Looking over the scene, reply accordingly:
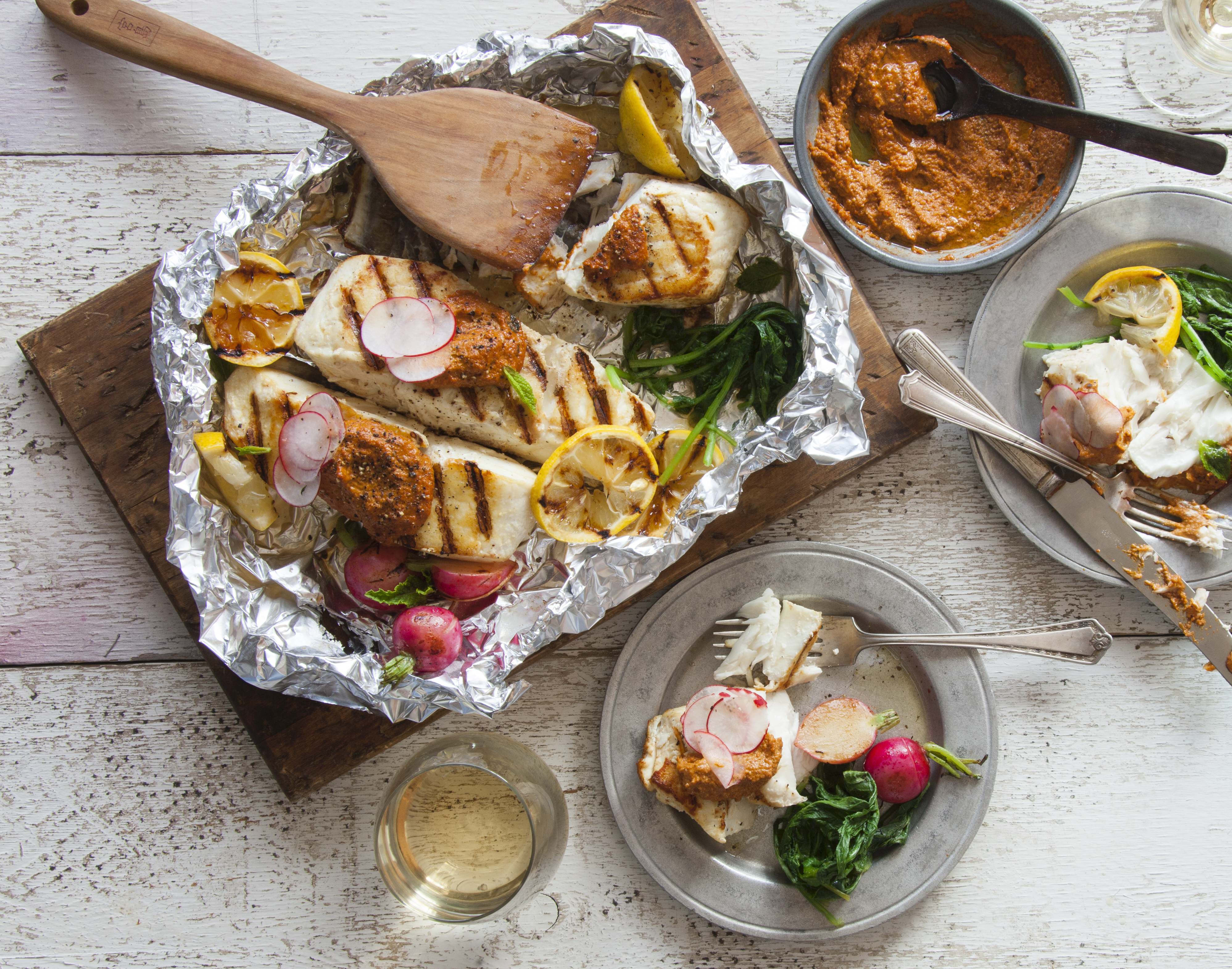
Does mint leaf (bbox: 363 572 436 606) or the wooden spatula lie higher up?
the wooden spatula

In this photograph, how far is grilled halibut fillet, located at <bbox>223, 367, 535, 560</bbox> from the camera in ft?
8.75

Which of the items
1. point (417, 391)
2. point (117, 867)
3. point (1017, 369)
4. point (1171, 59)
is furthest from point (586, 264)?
point (117, 867)

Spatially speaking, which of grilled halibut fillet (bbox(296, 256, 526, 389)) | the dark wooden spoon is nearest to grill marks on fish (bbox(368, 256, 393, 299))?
grilled halibut fillet (bbox(296, 256, 526, 389))

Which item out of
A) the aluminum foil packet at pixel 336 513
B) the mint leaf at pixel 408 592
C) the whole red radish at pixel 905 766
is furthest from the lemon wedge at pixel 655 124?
the whole red radish at pixel 905 766

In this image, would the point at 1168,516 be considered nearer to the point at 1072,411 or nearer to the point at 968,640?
the point at 1072,411

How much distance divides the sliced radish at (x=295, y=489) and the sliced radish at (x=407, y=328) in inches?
17.7

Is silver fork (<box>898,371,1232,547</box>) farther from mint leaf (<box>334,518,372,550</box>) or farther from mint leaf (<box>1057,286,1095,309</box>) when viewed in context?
mint leaf (<box>334,518,372,550</box>)

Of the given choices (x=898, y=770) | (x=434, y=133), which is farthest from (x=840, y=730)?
(x=434, y=133)

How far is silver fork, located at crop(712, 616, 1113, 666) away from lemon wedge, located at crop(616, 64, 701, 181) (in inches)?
61.0

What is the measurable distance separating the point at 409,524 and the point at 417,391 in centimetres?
44

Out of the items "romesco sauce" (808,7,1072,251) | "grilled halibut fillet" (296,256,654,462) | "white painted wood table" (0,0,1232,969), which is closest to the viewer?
"grilled halibut fillet" (296,256,654,462)

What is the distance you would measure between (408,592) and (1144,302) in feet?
8.77

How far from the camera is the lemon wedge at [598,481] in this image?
266cm

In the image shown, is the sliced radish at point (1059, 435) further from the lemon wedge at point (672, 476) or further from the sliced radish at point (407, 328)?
the sliced radish at point (407, 328)
